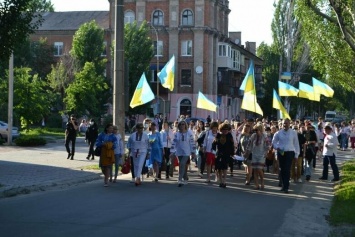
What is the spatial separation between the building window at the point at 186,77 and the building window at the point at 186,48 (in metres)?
1.74

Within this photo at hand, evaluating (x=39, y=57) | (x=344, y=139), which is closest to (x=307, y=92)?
(x=344, y=139)

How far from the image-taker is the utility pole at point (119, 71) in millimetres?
21219

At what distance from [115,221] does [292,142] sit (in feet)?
24.8

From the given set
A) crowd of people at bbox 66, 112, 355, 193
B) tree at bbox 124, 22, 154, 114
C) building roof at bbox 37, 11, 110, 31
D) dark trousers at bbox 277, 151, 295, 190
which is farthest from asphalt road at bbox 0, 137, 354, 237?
building roof at bbox 37, 11, 110, 31

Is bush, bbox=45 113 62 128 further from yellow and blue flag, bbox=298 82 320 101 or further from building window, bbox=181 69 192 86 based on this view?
yellow and blue flag, bbox=298 82 320 101

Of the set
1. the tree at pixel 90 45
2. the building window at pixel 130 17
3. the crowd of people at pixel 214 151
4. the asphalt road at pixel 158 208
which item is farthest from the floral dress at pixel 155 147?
the building window at pixel 130 17

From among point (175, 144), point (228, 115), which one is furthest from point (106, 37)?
point (175, 144)

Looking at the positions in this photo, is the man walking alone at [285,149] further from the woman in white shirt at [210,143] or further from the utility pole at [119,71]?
the utility pole at [119,71]

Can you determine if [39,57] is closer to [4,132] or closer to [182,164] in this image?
[4,132]

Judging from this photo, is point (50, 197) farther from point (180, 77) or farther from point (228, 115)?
point (228, 115)

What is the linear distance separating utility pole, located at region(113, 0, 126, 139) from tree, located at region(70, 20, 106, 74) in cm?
3787

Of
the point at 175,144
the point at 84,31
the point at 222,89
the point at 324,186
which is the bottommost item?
the point at 324,186

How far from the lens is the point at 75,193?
14805 millimetres

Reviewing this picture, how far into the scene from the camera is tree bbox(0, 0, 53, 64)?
14.1 metres
